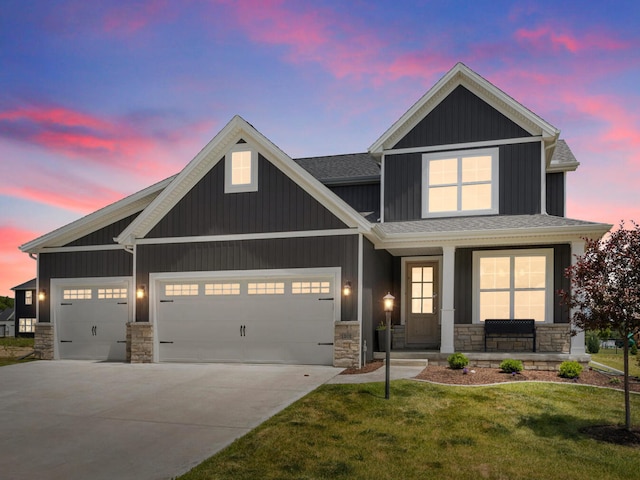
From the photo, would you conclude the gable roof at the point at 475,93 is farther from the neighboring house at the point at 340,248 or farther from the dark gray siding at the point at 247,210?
the dark gray siding at the point at 247,210

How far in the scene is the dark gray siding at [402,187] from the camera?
52.1 ft

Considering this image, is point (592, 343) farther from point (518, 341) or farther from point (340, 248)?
point (340, 248)

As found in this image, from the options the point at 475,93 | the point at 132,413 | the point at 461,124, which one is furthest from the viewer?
the point at 461,124

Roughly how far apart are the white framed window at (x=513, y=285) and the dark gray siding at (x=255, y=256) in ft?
13.8

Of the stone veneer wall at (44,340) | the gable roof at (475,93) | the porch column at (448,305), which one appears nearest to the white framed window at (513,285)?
the porch column at (448,305)

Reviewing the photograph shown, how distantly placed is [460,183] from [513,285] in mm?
3454

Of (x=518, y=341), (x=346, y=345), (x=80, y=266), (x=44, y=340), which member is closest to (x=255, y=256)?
(x=346, y=345)

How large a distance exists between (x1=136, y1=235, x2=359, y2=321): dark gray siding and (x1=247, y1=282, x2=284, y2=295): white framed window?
1.61ft

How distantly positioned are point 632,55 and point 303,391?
1205cm

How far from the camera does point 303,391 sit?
33.3ft

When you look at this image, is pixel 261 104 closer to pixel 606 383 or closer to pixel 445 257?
pixel 445 257

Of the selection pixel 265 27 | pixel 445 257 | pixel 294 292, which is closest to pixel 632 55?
pixel 445 257

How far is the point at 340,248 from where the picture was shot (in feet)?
44.4

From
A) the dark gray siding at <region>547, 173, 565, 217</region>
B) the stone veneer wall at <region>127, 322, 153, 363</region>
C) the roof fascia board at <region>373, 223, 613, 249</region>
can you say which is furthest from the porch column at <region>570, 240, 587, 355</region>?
the stone veneer wall at <region>127, 322, 153, 363</region>
